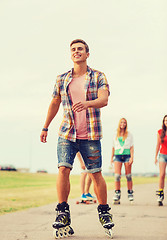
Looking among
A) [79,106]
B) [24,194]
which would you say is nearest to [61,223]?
[79,106]

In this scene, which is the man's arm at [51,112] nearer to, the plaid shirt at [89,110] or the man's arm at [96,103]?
the plaid shirt at [89,110]

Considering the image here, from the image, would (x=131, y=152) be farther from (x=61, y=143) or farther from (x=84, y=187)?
(x=61, y=143)

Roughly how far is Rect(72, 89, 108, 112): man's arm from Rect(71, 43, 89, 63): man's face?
0.51 m

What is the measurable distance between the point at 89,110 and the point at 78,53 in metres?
0.77

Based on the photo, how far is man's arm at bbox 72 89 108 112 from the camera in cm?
464

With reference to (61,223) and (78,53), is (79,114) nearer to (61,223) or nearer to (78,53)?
(78,53)

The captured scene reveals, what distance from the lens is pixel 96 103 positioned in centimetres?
482

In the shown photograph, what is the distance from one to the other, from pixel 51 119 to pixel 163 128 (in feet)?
17.0

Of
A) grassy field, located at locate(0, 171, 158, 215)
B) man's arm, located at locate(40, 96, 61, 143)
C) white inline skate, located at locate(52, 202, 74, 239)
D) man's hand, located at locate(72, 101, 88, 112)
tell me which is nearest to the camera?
man's hand, located at locate(72, 101, 88, 112)

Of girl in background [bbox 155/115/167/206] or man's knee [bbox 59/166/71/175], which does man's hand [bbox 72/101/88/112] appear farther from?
girl in background [bbox 155/115/167/206]

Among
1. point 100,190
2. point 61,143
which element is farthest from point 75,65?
point 100,190

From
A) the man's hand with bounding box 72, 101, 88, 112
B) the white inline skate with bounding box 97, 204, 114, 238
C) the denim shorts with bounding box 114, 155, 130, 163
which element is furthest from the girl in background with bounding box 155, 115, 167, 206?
the man's hand with bounding box 72, 101, 88, 112

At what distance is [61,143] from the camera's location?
5.14m

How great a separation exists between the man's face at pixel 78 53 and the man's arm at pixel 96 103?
0.51 m
